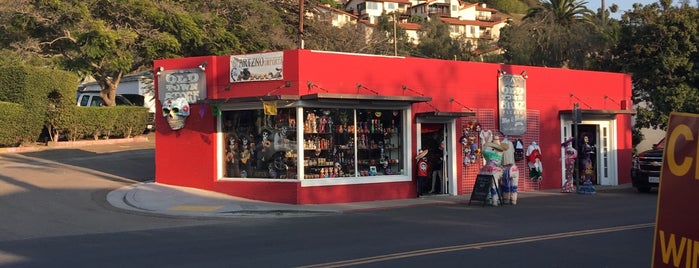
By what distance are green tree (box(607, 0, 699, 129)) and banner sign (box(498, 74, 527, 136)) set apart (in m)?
8.81

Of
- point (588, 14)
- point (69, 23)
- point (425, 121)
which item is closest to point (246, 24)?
point (69, 23)

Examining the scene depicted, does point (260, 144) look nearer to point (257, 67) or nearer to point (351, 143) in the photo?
point (257, 67)

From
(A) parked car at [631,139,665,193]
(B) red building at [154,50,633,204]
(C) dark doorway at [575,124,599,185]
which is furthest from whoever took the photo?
(C) dark doorway at [575,124,599,185]

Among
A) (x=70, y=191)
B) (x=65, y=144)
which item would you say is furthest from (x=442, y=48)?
(x=70, y=191)

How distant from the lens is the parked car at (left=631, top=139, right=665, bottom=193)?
18.2 m

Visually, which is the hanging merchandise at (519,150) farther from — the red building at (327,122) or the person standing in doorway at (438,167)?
the person standing in doorway at (438,167)

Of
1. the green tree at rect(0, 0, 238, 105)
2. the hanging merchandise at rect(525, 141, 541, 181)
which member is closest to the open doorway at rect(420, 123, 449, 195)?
the hanging merchandise at rect(525, 141, 541, 181)

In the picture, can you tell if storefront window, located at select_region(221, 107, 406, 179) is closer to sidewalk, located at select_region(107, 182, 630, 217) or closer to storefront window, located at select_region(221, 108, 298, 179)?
storefront window, located at select_region(221, 108, 298, 179)

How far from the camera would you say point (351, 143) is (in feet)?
55.1

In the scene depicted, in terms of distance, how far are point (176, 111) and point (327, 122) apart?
4.04m

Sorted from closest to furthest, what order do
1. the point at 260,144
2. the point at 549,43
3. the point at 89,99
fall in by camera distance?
the point at 260,144
the point at 89,99
the point at 549,43

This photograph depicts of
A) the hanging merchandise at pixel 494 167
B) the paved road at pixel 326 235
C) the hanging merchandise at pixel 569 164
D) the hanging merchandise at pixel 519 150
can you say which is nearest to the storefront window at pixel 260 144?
the paved road at pixel 326 235

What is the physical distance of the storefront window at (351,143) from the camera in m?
16.2

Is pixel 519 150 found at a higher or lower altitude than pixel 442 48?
lower
